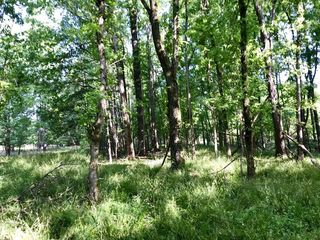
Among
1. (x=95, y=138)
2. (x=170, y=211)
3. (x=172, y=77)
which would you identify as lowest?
(x=170, y=211)

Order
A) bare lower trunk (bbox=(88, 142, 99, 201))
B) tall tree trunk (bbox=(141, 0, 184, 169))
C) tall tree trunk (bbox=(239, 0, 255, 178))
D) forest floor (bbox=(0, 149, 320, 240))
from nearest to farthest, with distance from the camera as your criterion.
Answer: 1. forest floor (bbox=(0, 149, 320, 240))
2. bare lower trunk (bbox=(88, 142, 99, 201))
3. tall tree trunk (bbox=(239, 0, 255, 178))
4. tall tree trunk (bbox=(141, 0, 184, 169))

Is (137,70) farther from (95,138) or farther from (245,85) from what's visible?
(95,138)

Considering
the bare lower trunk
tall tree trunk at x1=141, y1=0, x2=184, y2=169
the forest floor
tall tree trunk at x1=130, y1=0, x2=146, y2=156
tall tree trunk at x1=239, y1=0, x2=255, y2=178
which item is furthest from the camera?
tall tree trunk at x1=130, y1=0, x2=146, y2=156

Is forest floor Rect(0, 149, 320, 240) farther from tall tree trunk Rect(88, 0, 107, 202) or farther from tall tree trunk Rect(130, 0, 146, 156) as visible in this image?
tall tree trunk Rect(130, 0, 146, 156)

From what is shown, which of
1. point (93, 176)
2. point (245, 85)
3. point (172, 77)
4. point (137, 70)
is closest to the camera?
point (93, 176)

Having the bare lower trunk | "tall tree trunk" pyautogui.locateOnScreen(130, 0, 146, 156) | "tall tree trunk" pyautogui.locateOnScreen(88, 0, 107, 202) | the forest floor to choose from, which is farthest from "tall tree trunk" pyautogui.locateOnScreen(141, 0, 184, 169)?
"tall tree trunk" pyautogui.locateOnScreen(130, 0, 146, 156)

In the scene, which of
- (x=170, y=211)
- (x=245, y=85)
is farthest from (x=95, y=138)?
(x=245, y=85)

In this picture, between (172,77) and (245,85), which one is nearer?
(245,85)

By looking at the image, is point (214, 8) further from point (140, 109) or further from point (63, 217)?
point (63, 217)

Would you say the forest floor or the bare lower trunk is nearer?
the forest floor

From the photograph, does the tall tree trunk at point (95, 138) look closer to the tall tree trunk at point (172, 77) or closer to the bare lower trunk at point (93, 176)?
the bare lower trunk at point (93, 176)

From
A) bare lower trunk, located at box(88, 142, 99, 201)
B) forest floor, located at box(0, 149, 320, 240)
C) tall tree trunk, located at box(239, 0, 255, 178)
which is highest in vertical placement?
tall tree trunk, located at box(239, 0, 255, 178)

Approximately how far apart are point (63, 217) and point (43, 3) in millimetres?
11179

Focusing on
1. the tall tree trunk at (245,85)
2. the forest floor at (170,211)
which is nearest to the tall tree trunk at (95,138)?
the forest floor at (170,211)
